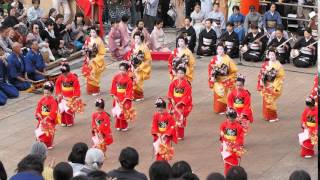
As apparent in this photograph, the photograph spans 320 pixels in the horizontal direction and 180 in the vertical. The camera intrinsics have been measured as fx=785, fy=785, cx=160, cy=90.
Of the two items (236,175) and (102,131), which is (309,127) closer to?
(102,131)

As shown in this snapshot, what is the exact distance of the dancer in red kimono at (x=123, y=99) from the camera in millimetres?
14680


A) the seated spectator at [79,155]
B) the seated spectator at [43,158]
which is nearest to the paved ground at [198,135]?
the seated spectator at [43,158]

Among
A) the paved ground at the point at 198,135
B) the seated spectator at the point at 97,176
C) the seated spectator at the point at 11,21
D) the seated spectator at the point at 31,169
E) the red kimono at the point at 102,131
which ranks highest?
the seated spectator at the point at 11,21

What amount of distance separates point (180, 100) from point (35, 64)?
14.4 ft

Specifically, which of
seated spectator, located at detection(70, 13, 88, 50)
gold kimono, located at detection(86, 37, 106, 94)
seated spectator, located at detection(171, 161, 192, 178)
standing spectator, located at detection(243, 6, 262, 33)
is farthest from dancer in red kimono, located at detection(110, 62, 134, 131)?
standing spectator, located at detection(243, 6, 262, 33)

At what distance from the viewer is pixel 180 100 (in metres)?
14.4

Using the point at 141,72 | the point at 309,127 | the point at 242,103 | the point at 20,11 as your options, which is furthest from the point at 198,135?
the point at 20,11

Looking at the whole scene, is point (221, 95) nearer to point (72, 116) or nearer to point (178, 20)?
point (72, 116)

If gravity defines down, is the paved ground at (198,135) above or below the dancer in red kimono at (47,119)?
below

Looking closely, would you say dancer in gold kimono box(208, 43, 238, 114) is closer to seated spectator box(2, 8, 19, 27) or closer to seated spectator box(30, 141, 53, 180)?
seated spectator box(2, 8, 19, 27)

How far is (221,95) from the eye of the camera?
15.6 meters

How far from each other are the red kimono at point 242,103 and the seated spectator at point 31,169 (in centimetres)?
588

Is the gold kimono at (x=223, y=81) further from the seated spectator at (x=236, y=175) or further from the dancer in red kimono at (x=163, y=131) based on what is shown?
the seated spectator at (x=236, y=175)

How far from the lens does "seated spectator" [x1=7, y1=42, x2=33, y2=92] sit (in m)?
17.0
